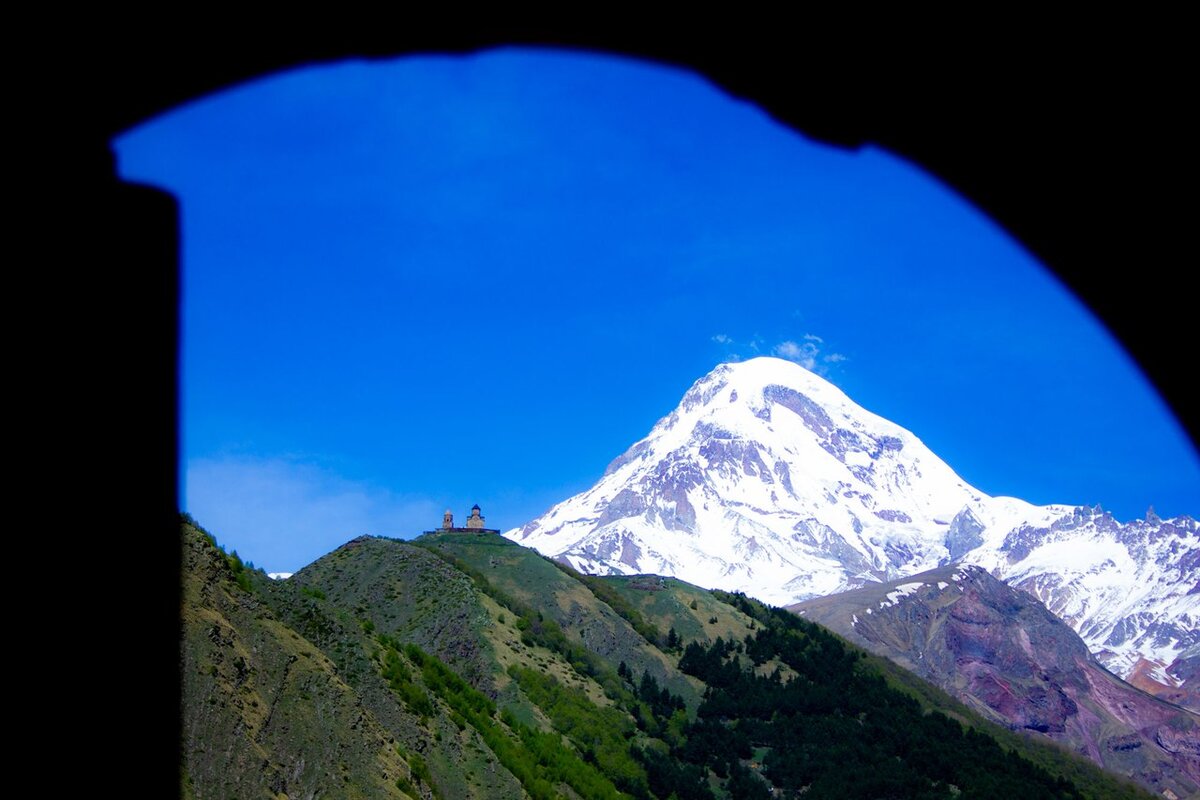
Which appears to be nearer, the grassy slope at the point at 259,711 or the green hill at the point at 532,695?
the grassy slope at the point at 259,711

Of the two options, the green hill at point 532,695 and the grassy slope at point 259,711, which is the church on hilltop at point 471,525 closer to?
the green hill at point 532,695

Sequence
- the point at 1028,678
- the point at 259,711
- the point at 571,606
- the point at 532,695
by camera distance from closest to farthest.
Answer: the point at 259,711 < the point at 532,695 < the point at 571,606 < the point at 1028,678

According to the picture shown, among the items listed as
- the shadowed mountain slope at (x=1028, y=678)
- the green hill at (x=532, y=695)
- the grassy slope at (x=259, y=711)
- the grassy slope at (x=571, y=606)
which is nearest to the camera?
the grassy slope at (x=259, y=711)

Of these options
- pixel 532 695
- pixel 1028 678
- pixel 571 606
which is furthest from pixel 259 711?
pixel 1028 678

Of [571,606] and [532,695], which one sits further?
[571,606]

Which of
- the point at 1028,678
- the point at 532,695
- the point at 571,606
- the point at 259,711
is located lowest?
the point at 259,711

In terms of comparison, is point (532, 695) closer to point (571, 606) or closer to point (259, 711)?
point (571, 606)

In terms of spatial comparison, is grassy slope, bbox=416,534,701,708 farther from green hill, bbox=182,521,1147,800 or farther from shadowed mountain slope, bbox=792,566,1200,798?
shadowed mountain slope, bbox=792,566,1200,798

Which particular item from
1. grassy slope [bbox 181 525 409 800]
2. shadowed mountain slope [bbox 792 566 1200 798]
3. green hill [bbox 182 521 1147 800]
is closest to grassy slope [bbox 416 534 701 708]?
green hill [bbox 182 521 1147 800]

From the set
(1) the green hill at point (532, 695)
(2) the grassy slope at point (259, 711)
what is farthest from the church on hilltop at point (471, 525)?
(2) the grassy slope at point (259, 711)
